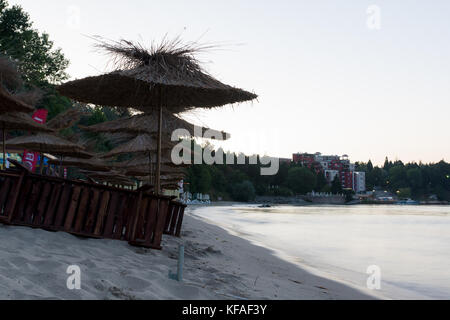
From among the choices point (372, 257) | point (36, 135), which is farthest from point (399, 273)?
point (36, 135)

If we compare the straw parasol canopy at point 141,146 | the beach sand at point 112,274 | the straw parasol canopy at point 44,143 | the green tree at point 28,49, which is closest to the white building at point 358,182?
the green tree at point 28,49

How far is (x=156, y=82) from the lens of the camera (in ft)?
23.8

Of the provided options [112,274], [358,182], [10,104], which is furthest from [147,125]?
[358,182]

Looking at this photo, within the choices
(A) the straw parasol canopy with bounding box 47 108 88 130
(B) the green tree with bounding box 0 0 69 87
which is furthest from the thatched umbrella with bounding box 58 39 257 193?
(B) the green tree with bounding box 0 0 69 87

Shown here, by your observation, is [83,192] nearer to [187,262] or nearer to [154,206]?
[154,206]

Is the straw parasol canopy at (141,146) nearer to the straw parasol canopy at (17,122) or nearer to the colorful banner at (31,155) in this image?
the straw parasol canopy at (17,122)

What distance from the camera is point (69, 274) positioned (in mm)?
4293

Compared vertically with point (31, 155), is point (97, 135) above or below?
above

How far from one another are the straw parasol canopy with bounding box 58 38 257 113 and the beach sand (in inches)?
113

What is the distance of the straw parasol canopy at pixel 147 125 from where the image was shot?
35.8 ft

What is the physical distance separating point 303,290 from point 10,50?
25483 millimetres

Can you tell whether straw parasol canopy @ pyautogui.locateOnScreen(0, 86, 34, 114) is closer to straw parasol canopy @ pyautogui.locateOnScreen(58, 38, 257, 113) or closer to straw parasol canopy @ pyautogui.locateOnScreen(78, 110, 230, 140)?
straw parasol canopy @ pyautogui.locateOnScreen(58, 38, 257, 113)

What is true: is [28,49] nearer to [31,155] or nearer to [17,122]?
[31,155]

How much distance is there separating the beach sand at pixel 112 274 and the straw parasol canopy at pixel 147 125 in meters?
4.48
